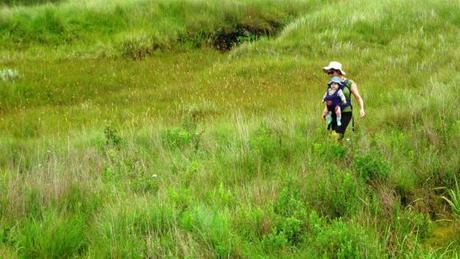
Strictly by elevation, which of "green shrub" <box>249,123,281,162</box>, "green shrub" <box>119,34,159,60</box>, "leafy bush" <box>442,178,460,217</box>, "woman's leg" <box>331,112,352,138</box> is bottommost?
"leafy bush" <box>442,178,460,217</box>

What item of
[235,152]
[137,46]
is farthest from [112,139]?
[137,46]

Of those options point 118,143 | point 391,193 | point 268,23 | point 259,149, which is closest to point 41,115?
point 118,143

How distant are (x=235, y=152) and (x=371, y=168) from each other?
171 cm

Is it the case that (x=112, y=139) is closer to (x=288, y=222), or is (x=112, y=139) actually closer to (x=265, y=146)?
(x=265, y=146)

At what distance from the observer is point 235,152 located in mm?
6074

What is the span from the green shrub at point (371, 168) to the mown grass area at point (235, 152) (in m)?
0.01

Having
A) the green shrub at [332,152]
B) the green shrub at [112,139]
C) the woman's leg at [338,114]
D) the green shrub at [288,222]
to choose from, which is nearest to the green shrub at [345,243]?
the green shrub at [288,222]

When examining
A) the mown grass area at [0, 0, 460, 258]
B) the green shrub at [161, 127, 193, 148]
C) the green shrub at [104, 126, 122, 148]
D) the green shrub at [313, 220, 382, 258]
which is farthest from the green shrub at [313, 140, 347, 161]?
the green shrub at [104, 126, 122, 148]

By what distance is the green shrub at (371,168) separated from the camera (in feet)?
16.1

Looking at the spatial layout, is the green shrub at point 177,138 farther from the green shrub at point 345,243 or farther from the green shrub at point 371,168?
the green shrub at point 345,243

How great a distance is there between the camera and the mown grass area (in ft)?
13.2

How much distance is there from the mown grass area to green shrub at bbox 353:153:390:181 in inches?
0.5

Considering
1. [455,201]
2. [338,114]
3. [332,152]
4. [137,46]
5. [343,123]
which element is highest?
[137,46]

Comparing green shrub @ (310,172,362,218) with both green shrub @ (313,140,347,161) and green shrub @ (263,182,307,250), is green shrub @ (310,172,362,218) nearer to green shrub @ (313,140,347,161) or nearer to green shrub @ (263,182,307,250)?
green shrub @ (263,182,307,250)
